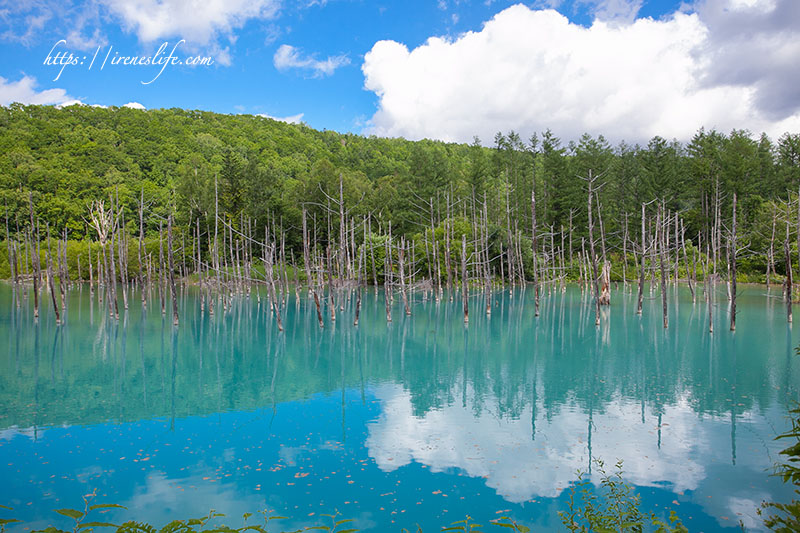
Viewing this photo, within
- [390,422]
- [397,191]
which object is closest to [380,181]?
[397,191]

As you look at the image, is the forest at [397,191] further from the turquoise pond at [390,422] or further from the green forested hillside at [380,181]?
the turquoise pond at [390,422]

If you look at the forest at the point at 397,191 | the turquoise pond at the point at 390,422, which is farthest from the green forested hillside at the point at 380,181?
the turquoise pond at the point at 390,422

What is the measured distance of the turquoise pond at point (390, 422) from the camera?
6.41 metres

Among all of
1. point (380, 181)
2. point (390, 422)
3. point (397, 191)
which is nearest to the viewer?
point (390, 422)

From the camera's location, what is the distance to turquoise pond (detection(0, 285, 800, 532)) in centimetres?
641

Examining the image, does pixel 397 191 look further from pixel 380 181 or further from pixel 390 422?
pixel 390 422

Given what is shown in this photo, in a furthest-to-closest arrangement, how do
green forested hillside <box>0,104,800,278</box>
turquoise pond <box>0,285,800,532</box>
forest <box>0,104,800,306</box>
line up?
green forested hillside <box>0,104,800,278</box>, forest <box>0,104,800,306</box>, turquoise pond <box>0,285,800,532</box>

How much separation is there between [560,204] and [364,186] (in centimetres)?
1691

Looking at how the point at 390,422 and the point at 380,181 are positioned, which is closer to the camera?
the point at 390,422

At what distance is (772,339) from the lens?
16.8 metres

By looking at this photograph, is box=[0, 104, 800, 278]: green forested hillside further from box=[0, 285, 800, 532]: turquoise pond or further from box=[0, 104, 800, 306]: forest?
box=[0, 285, 800, 532]: turquoise pond

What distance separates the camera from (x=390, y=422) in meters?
9.45

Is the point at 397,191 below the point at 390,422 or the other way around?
the other way around

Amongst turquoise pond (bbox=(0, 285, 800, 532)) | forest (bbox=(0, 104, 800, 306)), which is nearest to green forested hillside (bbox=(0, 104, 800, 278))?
forest (bbox=(0, 104, 800, 306))
